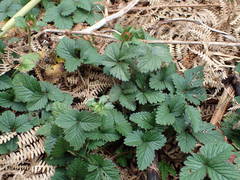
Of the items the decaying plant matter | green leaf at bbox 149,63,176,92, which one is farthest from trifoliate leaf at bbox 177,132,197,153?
green leaf at bbox 149,63,176,92

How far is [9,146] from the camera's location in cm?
178

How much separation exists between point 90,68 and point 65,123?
0.59m

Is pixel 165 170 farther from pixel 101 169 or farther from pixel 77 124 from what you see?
pixel 77 124

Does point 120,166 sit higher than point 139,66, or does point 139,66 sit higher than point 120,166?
point 139,66

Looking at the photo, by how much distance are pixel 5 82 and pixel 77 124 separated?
65cm

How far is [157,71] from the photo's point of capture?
6.43 feet

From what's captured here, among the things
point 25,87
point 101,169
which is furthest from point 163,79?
point 25,87

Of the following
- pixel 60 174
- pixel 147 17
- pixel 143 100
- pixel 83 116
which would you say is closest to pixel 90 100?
pixel 83 116

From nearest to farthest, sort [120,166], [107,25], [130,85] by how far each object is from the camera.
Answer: [120,166] → [130,85] → [107,25]

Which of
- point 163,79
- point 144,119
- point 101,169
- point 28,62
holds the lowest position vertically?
point 101,169

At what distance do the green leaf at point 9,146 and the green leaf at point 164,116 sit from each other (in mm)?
848

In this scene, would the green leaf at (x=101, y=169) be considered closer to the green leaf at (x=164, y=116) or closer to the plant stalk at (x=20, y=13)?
the green leaf at (x=164, y=116)

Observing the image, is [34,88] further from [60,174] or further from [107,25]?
[107,25]

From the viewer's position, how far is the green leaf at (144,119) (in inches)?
69.2
